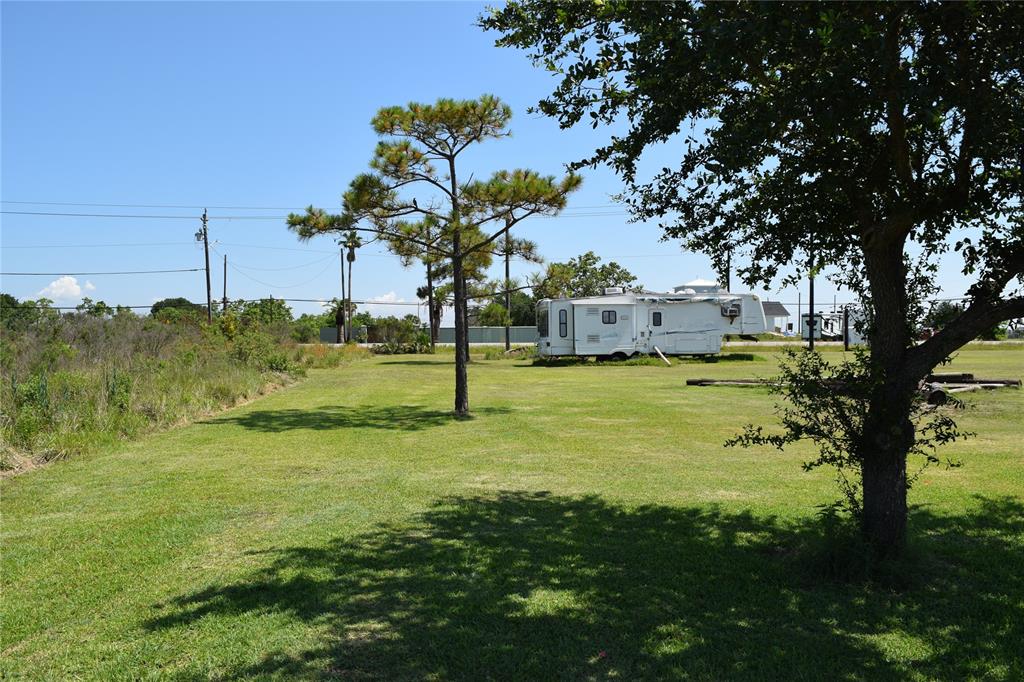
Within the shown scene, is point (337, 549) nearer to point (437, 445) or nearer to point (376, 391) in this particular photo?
point (437, 445)

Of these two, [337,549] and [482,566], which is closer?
[482,566]

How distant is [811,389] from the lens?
4.83 meters

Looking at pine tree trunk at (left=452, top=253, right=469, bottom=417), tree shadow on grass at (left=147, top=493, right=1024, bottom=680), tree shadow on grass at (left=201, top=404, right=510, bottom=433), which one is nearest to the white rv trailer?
pine tree trunk at (left=452, top=253, right=469, bottom=417)

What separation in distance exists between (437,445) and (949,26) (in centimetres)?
755

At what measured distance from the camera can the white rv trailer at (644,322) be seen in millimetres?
30047

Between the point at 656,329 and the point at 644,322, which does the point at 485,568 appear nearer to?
the point at 644,322

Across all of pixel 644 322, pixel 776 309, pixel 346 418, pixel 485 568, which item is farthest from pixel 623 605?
pixel 776 309

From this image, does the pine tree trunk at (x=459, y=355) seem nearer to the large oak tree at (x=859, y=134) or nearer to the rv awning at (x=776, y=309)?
the large oak tree at (x=859, y=134)

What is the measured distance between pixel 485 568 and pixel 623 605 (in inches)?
41.3

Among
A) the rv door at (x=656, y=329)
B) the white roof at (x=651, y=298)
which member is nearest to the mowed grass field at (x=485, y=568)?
the white roof at (x=651, y=298)

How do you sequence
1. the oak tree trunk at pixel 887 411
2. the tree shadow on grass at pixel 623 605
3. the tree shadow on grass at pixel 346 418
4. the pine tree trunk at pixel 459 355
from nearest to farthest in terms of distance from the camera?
1. the tree shadow on grass at pixel 623 605
2. the oak tree trunk at pixel 887 411
3. the tree shadow on grass at pixel 346 418
4. the pine tree trunk at pixel 459 355

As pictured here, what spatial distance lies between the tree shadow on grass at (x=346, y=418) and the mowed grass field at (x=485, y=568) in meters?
2.02

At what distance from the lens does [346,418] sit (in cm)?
1317

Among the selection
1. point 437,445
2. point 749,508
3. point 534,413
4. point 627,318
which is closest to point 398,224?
point 534,413
